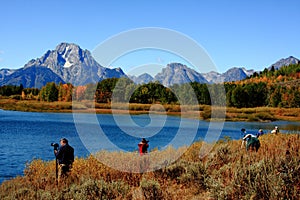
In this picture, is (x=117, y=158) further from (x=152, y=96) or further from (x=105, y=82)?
(x=105, y=82)

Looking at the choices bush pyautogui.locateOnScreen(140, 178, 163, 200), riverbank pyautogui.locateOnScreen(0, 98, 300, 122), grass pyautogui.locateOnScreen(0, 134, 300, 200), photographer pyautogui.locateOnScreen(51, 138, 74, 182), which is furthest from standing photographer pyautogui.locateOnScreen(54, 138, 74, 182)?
riverbank pyautogui.locateOnScreen(0, 98, 300, 122)

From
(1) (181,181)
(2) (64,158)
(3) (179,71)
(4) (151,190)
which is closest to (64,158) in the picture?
(2) (64,158)

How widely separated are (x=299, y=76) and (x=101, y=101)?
86.1 m

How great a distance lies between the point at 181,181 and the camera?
36.2 feet

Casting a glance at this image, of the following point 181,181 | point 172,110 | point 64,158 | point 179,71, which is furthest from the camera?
point 172,110

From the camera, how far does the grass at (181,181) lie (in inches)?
315

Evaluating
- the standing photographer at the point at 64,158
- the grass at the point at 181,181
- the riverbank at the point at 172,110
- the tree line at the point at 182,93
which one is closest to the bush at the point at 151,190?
the grass at the point at 181,181

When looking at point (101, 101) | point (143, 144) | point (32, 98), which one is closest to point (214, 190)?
point (143, 144)

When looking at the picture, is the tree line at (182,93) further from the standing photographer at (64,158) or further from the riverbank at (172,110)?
the standing photographer at (64,158)


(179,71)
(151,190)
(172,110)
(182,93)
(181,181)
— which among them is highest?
(179,71)

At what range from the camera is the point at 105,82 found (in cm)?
10375

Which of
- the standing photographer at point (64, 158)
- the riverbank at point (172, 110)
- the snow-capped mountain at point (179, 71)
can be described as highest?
the snow-capped mountain at point (179, 71)

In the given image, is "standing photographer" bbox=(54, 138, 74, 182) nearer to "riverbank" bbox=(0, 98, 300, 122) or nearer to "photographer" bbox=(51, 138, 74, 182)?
"photographer" bbox=(51, 138, 74, 182)

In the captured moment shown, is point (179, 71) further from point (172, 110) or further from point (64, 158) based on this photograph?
point (64, 158)
